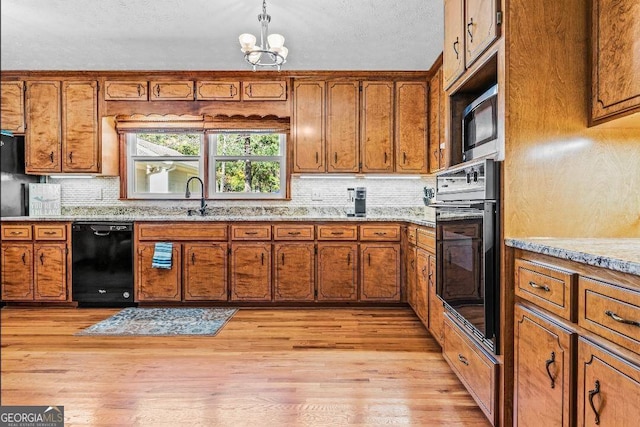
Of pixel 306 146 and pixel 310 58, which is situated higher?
pixel 310 58

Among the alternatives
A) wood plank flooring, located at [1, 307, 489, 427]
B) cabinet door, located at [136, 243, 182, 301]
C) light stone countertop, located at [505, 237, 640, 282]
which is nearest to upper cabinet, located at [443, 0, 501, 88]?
light stone countertop, located at [505, 237, 640, 282]

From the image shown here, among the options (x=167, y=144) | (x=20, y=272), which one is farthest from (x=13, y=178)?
(x=167, y=144)

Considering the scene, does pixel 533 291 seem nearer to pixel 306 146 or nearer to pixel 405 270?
pixel 405 270

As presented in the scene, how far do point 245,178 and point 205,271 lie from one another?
116 cm

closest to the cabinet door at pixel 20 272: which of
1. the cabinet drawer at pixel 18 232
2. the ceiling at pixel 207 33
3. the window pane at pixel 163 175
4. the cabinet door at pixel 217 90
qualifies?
the cabinet drawer at pixel 18 232

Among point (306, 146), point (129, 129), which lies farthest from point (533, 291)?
point (129, 129)

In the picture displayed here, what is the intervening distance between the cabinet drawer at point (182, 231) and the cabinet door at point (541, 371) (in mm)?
2916

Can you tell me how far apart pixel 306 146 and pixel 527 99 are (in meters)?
2.82

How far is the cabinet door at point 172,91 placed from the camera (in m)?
4.39

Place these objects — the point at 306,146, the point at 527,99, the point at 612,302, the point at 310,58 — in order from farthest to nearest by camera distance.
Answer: the point at 306,146, the point at 310,58, the point at 527,99, the point at 612,302

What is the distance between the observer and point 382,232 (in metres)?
4.10

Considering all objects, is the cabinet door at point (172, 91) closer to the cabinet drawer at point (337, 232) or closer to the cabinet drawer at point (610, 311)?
the cabinet drawer at point (337, 232)

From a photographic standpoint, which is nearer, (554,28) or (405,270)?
(554,28)

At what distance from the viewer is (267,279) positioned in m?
4.11
